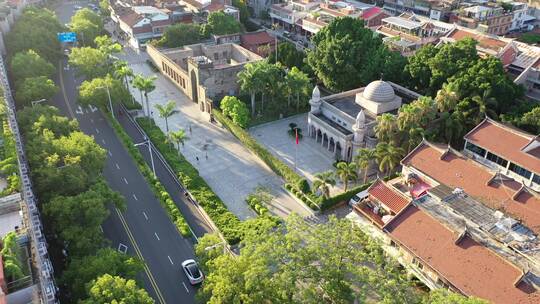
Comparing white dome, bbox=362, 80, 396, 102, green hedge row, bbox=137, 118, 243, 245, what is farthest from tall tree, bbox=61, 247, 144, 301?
white dome, bbox=362, 80, 396, 102

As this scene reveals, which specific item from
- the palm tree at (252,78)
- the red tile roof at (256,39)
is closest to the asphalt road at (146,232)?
the palm tree at (252,78)

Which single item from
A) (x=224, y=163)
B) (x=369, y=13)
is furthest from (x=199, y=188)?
(x=369, y=13)

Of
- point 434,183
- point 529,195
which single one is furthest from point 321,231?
point 529,195

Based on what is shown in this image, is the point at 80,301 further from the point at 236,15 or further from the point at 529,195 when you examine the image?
the point at 236,15

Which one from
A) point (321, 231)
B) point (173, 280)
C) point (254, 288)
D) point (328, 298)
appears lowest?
point (173, 280)

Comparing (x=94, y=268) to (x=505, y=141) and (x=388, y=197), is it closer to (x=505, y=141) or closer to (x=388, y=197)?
(x=388, y=197)
